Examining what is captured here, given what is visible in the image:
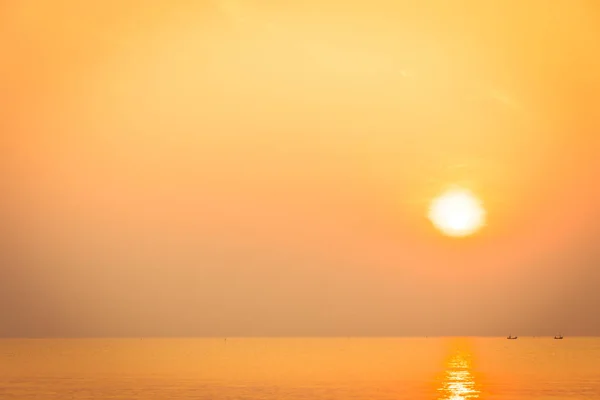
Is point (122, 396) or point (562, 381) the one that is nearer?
point (122, 396)

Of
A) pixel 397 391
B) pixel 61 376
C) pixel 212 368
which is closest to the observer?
pixel 397 391

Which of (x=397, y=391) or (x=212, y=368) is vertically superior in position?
(x=212, y=368)

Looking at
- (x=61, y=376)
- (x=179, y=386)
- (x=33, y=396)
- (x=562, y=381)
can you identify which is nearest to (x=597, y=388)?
(x=562, y=381)

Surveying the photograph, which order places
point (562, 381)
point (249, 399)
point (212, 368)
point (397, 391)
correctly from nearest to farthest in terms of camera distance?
point (249, 399) → point (397, 391) → point (562, 381) → point (212, 368)

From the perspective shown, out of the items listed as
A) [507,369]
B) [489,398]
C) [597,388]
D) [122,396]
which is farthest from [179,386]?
[507,369]

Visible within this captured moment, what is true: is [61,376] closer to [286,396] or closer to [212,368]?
[212,368]

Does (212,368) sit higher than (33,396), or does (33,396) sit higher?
Answer: (212,368)

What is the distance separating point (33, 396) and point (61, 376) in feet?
118

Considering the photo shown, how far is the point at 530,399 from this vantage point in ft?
284

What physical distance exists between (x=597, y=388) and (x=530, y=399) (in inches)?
692

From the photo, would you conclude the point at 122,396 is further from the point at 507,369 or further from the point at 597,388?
the point at 507,369

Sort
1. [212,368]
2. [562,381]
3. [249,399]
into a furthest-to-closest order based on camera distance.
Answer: [212,368] → [562,381] → [249,399]

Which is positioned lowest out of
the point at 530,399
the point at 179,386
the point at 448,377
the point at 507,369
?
the point at 530,399

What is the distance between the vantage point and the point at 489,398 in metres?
89.1
